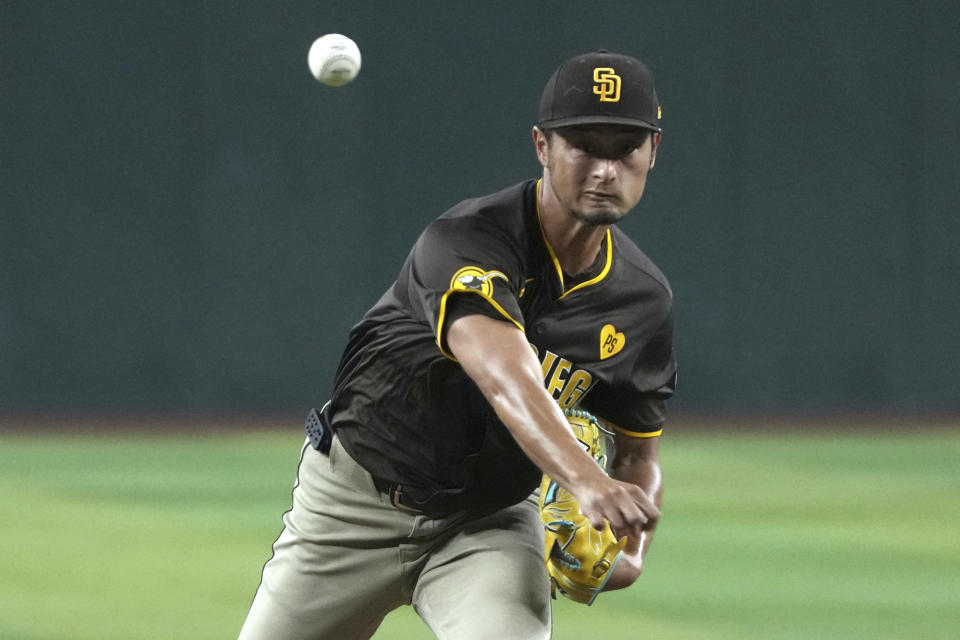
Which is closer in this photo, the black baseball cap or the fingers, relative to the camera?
the fingers

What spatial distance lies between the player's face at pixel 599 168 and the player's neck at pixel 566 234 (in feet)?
0.40

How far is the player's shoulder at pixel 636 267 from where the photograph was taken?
470 cm

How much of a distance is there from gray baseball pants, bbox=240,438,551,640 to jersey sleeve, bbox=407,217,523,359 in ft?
2.06

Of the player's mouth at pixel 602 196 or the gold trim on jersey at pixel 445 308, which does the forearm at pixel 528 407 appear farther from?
the player's mouth at pixel 602 196

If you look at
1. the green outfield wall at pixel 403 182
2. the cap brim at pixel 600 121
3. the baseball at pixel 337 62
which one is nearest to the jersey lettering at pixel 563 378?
the cap brim at pixel 600 121

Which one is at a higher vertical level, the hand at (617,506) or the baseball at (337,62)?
the baseball at (337,62)

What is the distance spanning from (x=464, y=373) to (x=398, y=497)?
1.36 ft

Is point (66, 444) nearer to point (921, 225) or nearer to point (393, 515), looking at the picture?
point (921, 225)

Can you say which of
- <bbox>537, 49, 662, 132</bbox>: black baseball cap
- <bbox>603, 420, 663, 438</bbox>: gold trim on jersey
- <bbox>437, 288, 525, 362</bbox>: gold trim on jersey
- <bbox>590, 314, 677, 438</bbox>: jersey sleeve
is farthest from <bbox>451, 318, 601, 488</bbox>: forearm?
<bbox>603, 420, 663, 438</bbox>: gold trim on jersey

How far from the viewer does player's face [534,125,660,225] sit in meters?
4.27

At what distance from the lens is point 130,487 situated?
11945 millimetres

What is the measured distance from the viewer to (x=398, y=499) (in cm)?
464

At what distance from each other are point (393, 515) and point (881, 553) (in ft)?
18.6

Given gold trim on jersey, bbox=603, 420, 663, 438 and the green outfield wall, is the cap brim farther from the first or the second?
the green outfield wall
